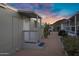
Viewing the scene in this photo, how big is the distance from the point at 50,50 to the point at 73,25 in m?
0.66

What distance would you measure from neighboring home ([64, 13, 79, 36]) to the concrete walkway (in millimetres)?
270

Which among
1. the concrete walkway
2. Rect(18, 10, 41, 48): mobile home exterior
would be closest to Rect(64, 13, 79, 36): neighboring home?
the concrete walkway

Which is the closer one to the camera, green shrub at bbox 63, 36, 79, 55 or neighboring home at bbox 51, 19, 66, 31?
green shrub at bbox 63, 36, 79, 55

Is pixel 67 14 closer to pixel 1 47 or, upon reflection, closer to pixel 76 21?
pixel 76 21

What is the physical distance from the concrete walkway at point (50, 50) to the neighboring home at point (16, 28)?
0.16 metres

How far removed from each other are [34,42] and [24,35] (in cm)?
24

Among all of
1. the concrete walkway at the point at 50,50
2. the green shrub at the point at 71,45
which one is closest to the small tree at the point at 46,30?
the concrete walkway at the point at 50,50

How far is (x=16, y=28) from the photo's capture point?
21.8 feet

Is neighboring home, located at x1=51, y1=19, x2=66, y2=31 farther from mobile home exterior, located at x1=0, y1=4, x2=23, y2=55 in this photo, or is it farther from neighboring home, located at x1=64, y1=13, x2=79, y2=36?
mobile home exterior, located at x1=0, y1=4, x2=23, y2=55

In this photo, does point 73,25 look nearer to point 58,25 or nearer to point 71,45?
point 58,25

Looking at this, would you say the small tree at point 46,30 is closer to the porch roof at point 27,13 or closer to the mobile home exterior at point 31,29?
the mobile home exterior at point 31,29

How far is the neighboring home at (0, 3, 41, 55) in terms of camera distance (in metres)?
6.49

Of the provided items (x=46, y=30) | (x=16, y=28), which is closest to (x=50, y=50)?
(x=46, y=30)

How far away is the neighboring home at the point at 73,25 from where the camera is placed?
6520 mm
